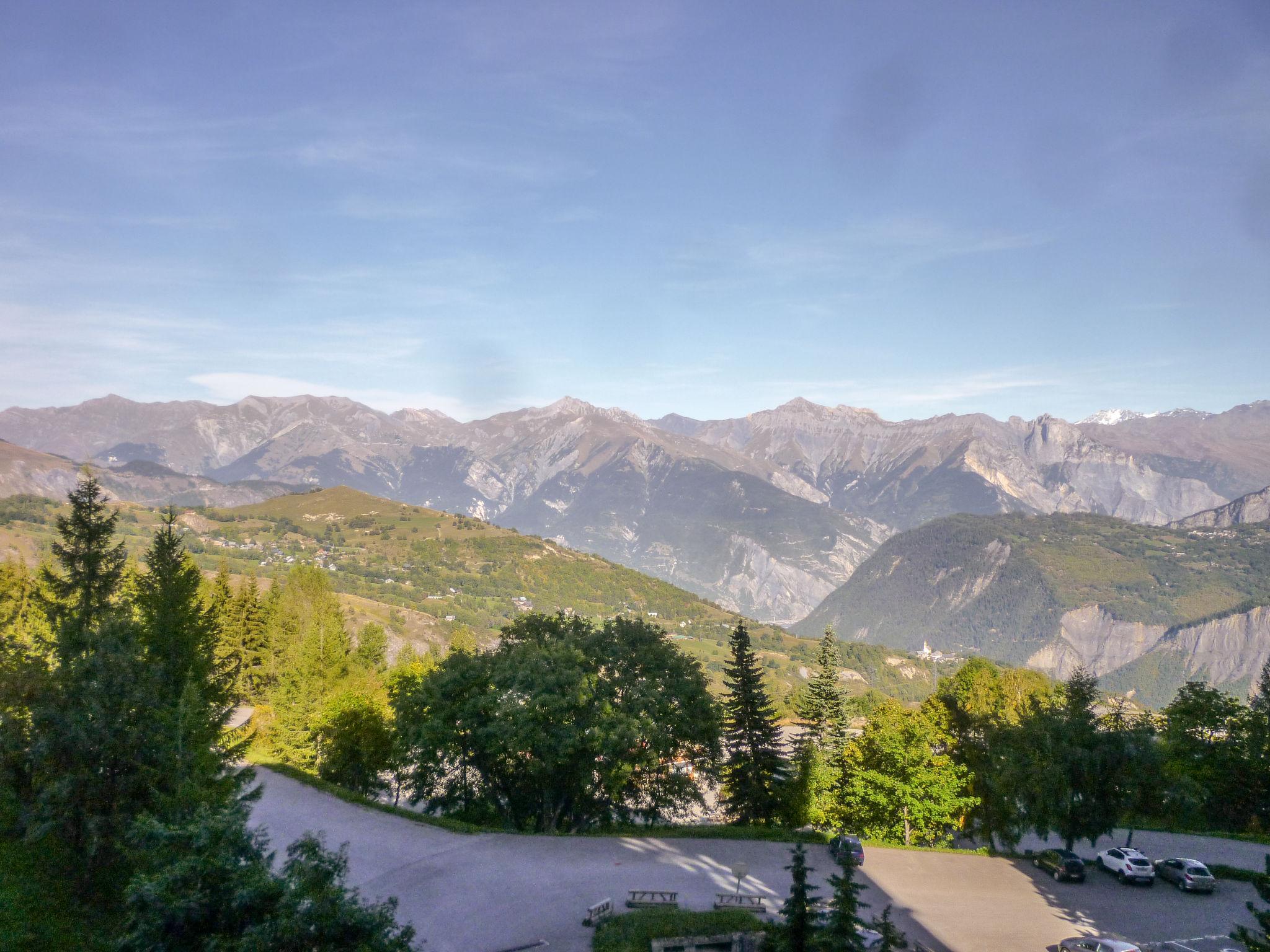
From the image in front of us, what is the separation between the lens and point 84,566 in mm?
31750

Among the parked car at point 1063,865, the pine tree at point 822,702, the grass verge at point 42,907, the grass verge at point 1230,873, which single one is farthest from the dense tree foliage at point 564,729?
the pine tree at point 822,702

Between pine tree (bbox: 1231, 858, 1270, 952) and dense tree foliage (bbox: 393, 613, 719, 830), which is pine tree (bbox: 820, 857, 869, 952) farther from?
dense tree foliage (bbox: 393, 613, 719, 830)

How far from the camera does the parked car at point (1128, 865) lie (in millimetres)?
30391

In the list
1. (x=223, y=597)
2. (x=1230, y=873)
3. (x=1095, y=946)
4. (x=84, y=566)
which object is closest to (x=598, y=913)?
(x=1095, y=946)

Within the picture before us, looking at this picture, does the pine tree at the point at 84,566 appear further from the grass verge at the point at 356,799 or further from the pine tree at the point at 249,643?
the pine tree at the point at 249,643

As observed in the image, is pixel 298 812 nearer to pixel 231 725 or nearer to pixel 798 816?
pixel 231 725

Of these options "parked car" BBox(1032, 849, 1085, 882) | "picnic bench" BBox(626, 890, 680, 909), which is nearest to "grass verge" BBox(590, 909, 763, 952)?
"picnic bench" BBox(626, 890, 680, 909)

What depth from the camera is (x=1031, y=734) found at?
35.0 meters

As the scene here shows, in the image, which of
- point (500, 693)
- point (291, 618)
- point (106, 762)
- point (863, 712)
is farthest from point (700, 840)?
point (863, 712)

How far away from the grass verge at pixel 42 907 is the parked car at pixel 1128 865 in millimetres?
35793

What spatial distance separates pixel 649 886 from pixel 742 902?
11.2ft

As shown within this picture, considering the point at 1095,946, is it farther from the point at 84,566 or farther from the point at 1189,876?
the point at 84,566

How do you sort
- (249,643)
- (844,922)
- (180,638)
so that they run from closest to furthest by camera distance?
(844,922) < (180,638) < (249,643)

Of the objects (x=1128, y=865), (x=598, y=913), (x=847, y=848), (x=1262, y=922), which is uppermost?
(x=1262, y=922)
